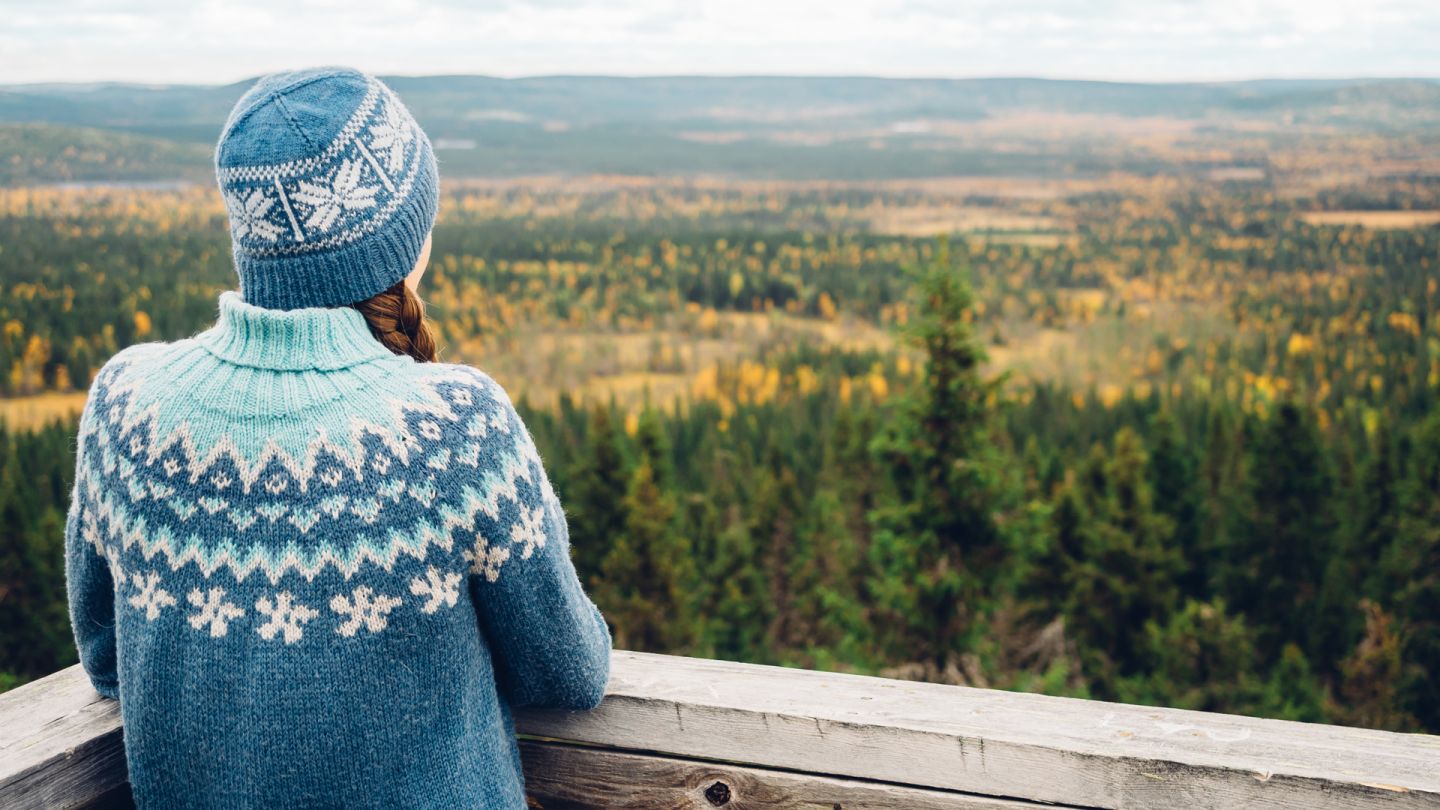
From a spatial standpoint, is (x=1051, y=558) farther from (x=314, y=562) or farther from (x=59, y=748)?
(x=314, y=562)

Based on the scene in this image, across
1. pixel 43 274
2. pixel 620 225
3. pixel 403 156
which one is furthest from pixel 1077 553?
pixel 620 225

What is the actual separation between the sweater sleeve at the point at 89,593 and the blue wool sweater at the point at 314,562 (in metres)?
0.12

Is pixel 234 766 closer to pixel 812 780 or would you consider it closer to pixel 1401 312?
pixel 812 780

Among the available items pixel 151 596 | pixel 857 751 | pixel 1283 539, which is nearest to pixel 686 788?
pixel 857 751

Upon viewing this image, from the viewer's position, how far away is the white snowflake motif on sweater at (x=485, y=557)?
2.19 metres

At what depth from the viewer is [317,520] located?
2.10 metres

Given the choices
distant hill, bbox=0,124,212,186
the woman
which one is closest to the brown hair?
the woman

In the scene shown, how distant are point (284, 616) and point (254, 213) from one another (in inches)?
30.9

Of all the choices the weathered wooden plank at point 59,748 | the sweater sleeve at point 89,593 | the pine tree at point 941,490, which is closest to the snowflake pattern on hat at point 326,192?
the sweater sleeve at point 89,593

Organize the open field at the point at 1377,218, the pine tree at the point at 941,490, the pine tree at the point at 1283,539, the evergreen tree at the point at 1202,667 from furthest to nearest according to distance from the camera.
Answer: the open field at the point at 1377,218 < the pine tree at the point at 1283,539 < the evergreen tree at the point at 1202,667 < the pine tree at the point at 941,490

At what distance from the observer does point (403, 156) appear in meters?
2.34

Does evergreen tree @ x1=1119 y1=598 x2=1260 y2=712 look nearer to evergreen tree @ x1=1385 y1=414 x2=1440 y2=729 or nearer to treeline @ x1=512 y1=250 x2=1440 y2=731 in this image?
treeline @ x1=512 y1=250 x2=1440 y2=731

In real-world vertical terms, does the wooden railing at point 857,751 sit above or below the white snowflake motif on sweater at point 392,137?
below

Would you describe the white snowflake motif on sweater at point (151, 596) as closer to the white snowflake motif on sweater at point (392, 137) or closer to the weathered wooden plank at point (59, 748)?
the weathered wooden plank at point (59, 748)
